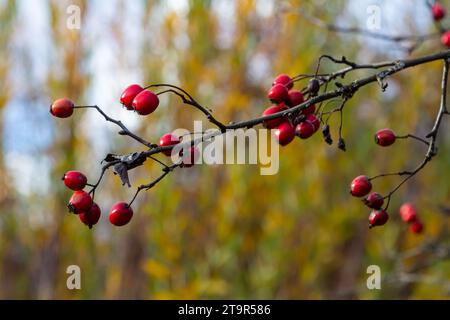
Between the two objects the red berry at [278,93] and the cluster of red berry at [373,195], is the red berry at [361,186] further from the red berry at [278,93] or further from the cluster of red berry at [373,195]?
the red berry at [278,93]

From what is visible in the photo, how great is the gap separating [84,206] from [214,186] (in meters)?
2.52

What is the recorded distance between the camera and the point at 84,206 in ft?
3.49

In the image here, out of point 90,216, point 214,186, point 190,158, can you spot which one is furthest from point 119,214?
point 214,186

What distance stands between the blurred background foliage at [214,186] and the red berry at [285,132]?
202cm

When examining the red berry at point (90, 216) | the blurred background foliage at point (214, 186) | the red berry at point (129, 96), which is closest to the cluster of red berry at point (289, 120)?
the red berry at point (129, 96)

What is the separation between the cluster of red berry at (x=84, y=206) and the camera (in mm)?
1062

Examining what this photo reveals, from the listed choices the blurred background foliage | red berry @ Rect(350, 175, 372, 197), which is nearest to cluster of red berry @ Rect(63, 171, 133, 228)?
red berry @ Rect(350, 175, 372, 197)

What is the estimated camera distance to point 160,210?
3.23 metres

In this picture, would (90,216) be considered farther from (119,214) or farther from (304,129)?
(304,129)

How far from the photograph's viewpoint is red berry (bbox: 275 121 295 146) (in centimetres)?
118

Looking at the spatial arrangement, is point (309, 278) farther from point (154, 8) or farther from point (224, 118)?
point (154, 8)

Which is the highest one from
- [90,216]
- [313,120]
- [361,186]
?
[313,120]

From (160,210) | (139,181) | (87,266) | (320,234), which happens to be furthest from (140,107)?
(87,266)

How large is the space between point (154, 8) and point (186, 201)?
1.38 m
